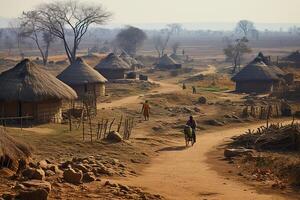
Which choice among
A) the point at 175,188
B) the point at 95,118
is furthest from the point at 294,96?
the point at 175,188

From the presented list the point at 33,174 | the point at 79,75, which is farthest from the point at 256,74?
the point at 33,174

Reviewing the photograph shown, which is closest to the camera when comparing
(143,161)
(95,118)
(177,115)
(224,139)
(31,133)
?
(143,161)

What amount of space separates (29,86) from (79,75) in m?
11.4

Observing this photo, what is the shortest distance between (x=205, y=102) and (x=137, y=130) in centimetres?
1114

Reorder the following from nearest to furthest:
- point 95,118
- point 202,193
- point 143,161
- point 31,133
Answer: point 202,193 < point 143,161 < point 31,133 < point 95,118

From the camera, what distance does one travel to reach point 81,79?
3266 centimetres

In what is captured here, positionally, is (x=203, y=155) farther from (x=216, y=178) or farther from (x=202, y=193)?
(x=202, y=193)

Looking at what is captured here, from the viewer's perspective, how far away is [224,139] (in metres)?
21.9

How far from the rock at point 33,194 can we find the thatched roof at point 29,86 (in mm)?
10756

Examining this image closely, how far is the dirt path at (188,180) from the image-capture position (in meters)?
12.7

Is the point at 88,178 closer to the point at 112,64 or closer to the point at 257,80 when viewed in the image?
the point at 257,80

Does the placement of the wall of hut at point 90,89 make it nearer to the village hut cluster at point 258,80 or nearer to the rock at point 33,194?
the village hut cluster at point 258,80

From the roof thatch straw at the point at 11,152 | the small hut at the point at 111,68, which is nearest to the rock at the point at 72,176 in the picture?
the roof thatch straw at the point at 11,152

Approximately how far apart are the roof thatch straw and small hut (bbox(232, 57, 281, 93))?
28.0m
